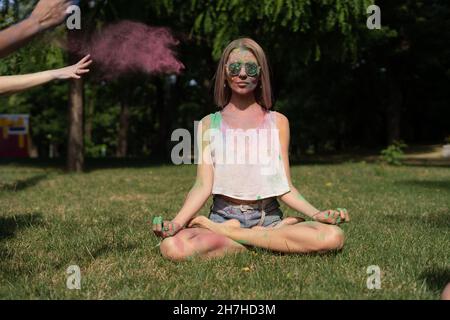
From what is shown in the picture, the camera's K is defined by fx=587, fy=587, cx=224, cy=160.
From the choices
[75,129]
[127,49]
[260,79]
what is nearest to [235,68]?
[260,79]

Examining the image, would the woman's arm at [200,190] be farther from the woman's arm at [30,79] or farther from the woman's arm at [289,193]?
the woman's arm at [30,79]

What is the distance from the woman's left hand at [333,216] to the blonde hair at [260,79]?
3.15 ft

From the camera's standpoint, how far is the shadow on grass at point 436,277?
11.0 feet

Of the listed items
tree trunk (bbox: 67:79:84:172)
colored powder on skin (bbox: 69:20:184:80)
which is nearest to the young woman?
colored powder on skin (bbox: 69:20:184:80)

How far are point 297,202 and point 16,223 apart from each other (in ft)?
10.3

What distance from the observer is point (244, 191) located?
4223 millimetres

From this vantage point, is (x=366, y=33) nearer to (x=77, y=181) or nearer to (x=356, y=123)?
(x=77, y=181)

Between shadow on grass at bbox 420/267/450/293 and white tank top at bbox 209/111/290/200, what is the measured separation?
43.8 inches

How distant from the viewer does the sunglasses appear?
166 inches

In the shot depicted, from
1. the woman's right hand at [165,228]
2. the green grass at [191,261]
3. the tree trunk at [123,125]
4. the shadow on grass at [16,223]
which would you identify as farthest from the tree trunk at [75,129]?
the tree trunk at [123,125]

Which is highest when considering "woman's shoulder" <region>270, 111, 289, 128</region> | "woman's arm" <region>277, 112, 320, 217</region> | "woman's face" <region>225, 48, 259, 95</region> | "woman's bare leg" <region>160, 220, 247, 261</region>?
"woman's face" <region>225, 48, 259, 95</region>

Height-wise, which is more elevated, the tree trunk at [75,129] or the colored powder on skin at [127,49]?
the colored powder on skin at [127,49]

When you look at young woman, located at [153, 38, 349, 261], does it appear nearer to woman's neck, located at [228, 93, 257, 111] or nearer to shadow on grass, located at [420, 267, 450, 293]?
woman's neck, located at [228, 93, 257, 111]

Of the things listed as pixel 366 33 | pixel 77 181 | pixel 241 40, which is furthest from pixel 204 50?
pixel 241 40
